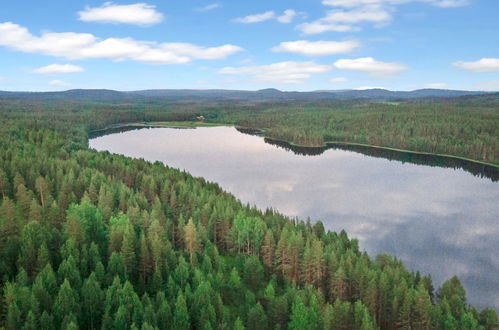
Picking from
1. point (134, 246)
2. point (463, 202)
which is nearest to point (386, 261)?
point (134, 246)

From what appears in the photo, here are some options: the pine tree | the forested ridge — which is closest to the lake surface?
the forested ridge

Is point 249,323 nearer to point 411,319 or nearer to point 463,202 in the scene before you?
point 411,319

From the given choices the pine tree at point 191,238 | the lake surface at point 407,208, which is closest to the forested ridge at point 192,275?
the pine tree at point 191,238

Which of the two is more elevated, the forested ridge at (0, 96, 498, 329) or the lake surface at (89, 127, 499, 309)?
the forested ridge at (0, 96, 498, 329)

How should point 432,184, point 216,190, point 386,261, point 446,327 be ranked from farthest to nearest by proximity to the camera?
point 432,184 < point 216,190 < point 386,261 < point 446,327

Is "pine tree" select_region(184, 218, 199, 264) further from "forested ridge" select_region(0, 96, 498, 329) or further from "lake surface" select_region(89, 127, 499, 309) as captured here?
"lake surface" select_region(89, 127, 499, 309)

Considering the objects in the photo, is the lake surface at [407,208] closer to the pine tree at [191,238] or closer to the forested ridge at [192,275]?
the forested ridge at [192,275]

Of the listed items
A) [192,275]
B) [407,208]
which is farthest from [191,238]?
[407,208]

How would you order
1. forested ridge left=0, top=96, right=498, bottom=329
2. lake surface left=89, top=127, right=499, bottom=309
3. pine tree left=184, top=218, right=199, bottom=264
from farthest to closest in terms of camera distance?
lake surface left=89, top=127, right=499, bottom=309, pine tree left=184, top=218, right=199, bottom=264, forested ridge left=0, top=96, right=498, bottom=329
